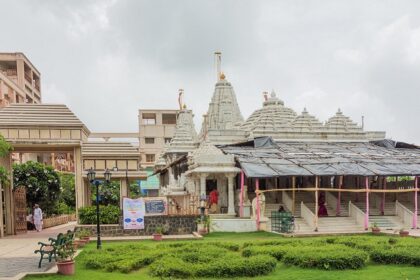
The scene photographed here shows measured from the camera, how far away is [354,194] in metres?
26.1

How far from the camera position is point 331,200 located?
24297 mm

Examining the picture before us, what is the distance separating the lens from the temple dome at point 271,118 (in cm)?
2731

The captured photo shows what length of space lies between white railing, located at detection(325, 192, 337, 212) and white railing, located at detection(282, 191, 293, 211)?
84.5 inches

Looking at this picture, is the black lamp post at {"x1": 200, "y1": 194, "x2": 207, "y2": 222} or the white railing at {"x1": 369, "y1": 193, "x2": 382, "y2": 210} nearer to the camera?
the black lamp post at {"x1": 200, "y1": 194, "x2": 207, "y2": 222}

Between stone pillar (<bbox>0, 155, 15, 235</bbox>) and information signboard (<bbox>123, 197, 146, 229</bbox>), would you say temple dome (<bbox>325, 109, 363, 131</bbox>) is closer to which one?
information signboard (<bbox>123, 197, 146, 229</bbox>)

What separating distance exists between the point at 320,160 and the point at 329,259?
11.7m

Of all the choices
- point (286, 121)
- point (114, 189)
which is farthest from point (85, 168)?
point (114, 189)

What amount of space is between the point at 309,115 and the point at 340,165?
298 inches

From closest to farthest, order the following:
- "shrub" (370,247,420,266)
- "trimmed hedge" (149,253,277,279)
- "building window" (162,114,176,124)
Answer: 1. "trimmed hedge" (149,253,277,279)
2. "shrub" (370,247,420,266)
3. "building window" (162,114,176,124)

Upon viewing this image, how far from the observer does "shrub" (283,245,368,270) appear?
1130cm

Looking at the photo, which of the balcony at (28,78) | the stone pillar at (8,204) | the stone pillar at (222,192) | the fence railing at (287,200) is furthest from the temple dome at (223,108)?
the balcony at (28,78)

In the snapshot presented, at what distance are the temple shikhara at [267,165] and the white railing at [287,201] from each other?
6 centimetres

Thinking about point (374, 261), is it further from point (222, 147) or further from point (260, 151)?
point (222, 147)

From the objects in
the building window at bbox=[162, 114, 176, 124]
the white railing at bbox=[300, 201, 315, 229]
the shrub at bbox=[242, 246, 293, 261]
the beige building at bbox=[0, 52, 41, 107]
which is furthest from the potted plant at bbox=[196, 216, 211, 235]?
the building window at bbox=[162, 114, 176, 124]
